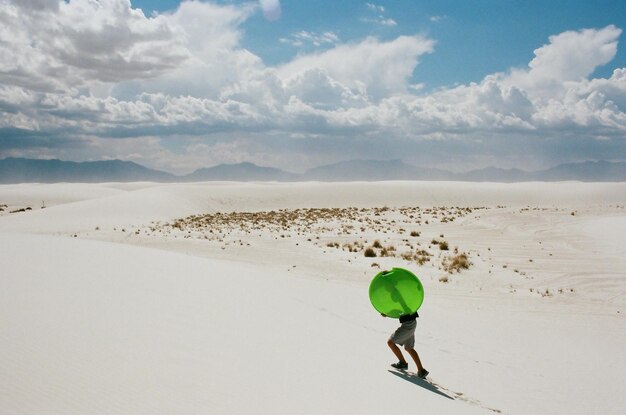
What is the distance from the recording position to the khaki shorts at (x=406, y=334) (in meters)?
6.39

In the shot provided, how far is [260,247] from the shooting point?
885 inches

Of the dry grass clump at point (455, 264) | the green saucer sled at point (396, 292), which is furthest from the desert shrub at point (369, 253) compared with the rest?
the green saucer sled at point (396, 292)

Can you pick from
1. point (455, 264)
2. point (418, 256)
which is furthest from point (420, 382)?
point (418, 256)

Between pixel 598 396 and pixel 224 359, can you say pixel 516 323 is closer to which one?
pixel 598 396

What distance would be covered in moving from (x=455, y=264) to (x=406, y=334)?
10983mm

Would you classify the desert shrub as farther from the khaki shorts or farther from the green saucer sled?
the green saucer sled

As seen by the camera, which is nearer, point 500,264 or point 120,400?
point 120,400

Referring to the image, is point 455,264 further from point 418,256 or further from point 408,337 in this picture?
point 408,337

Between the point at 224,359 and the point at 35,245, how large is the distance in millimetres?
11355

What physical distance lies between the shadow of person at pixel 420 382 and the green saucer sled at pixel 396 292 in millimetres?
795

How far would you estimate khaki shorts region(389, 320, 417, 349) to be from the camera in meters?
6.39

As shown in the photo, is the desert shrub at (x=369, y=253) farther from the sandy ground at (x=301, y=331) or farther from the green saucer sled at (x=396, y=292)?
the green saucer sled at (x=396, y=292)

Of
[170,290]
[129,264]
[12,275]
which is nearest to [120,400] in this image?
[170,290]

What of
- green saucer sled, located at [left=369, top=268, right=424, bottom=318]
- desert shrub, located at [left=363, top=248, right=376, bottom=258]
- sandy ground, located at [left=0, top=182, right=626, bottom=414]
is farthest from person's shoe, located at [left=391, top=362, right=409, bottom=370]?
desert shrub, located at [left=363, top=248, right=376, bottom=258]
